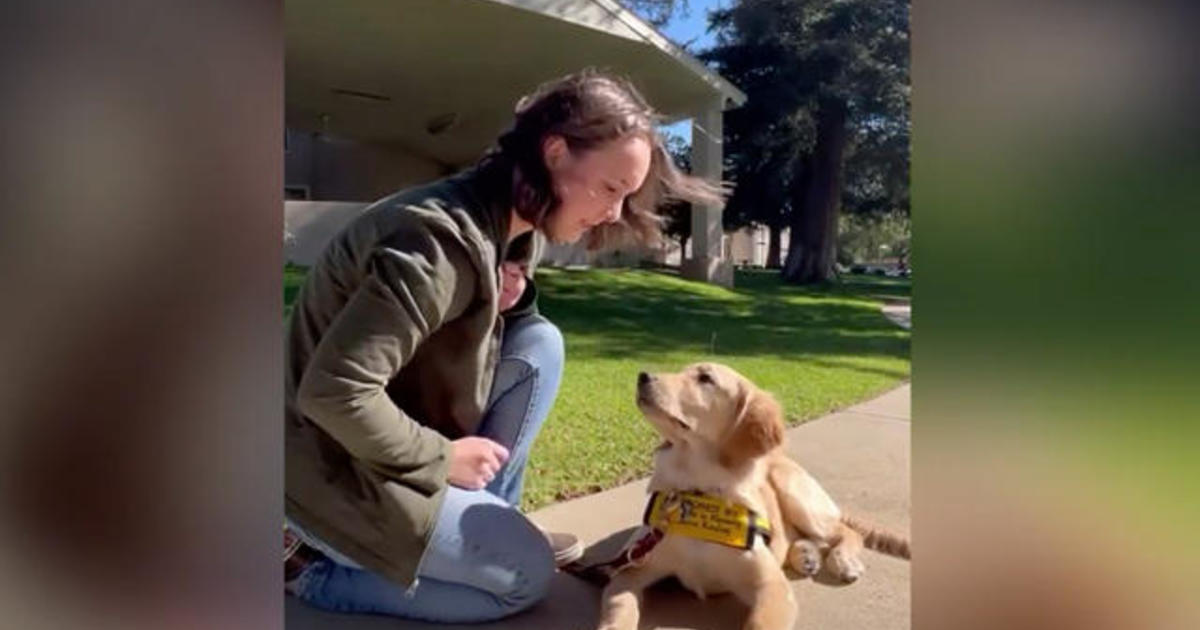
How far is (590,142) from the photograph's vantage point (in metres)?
0.96

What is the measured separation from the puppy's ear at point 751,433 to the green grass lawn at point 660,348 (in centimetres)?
9

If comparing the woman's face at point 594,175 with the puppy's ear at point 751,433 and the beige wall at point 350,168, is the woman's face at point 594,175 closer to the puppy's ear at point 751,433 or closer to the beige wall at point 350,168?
the beige wall at point 350,168

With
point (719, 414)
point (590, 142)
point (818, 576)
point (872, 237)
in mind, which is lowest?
point (818, 576)

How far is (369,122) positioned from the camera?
113 centimetres

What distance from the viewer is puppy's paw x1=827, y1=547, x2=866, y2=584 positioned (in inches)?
48.4

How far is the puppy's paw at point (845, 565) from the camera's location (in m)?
1.23

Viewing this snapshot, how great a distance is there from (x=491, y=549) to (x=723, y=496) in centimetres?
38

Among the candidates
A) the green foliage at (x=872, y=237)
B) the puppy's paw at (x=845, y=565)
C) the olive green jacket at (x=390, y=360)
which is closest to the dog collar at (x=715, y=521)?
the puppy's paw at (x=845, y=565)
